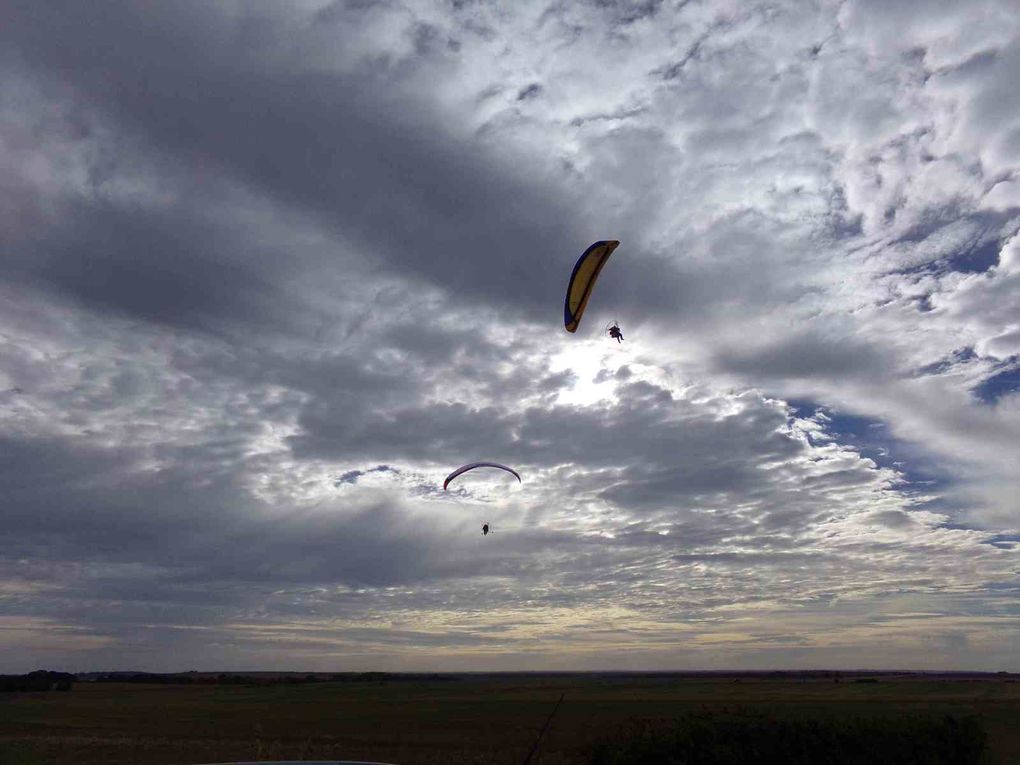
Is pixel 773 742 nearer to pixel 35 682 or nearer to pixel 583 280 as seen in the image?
pixel 583 280

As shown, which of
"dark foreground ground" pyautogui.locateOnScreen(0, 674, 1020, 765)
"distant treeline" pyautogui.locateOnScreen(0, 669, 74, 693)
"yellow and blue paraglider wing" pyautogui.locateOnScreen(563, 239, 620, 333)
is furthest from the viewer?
"distant treeline" pyautogui.locateOnScreen(0, 669, 74, 693)

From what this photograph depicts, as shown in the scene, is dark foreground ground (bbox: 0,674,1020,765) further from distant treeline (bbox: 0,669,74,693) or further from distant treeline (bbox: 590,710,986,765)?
distant treeline (bbox: 0,669,74,693)

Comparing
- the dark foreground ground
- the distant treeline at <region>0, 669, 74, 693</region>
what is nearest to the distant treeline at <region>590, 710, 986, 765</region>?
the dark foreground ground

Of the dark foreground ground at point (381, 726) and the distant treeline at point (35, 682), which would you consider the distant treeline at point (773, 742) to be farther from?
the distant treeline at point (35, 682)

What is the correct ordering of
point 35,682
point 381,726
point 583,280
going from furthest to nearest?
point 35,682 < point 381,726 < point 583,280

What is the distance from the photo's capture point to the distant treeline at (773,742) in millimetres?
27672

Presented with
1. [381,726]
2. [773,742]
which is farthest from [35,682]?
[773,742]

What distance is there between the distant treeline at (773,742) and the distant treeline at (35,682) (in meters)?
115

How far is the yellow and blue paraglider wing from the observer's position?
26.1m

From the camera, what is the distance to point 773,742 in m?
28.3

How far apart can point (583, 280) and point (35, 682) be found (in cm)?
12621

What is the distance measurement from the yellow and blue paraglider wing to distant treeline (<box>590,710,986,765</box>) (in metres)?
15.8

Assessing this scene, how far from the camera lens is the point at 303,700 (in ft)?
302

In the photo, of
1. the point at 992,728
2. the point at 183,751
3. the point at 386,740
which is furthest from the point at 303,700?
the point at 992,728
